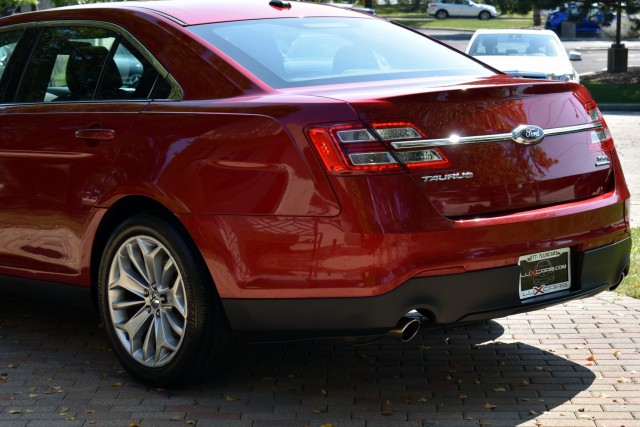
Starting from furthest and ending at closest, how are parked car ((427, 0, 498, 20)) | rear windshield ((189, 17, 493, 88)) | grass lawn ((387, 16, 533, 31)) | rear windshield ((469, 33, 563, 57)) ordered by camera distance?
1. parked car ((427, 0, 498, 20))
2. grass lawn ((387, 16, 533, 31))
3. rear windshield ((469, 33, 563, 57))
4. rear windshield ((189, 17, 493, 88))

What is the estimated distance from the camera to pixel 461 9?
66000mm

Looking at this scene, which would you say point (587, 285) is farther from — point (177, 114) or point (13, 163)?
point (13, 163)

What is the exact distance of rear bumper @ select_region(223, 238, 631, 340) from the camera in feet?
14.5

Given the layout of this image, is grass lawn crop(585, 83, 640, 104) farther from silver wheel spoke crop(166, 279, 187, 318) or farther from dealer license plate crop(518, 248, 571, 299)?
silver wheel spoke crop(166, 279, 187, 318)

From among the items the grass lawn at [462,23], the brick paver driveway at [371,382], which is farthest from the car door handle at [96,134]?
the grass lawn at [462,23]

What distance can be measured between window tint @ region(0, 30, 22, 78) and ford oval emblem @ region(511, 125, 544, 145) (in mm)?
2861

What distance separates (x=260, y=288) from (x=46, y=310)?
268 cm

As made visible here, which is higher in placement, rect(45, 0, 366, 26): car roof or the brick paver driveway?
rect(45, 0, 366, 26): car roof

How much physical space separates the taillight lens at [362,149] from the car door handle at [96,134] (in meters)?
1.18

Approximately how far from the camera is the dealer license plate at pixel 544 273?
4.71 metres

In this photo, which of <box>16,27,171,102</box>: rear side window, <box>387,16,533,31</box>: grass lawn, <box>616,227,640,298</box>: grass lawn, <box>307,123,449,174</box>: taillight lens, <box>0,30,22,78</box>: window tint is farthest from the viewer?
<box>387,16,533,31</box>: grass lawn

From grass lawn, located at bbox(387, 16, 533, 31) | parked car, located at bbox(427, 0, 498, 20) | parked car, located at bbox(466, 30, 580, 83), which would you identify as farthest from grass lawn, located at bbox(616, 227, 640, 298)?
parked car, located at bbox(427, 0, 498, 20)

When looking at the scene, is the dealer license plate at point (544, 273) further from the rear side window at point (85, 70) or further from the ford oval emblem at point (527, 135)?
the rear side window at point (85, 70)

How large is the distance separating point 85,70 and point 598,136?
8.11 feet
